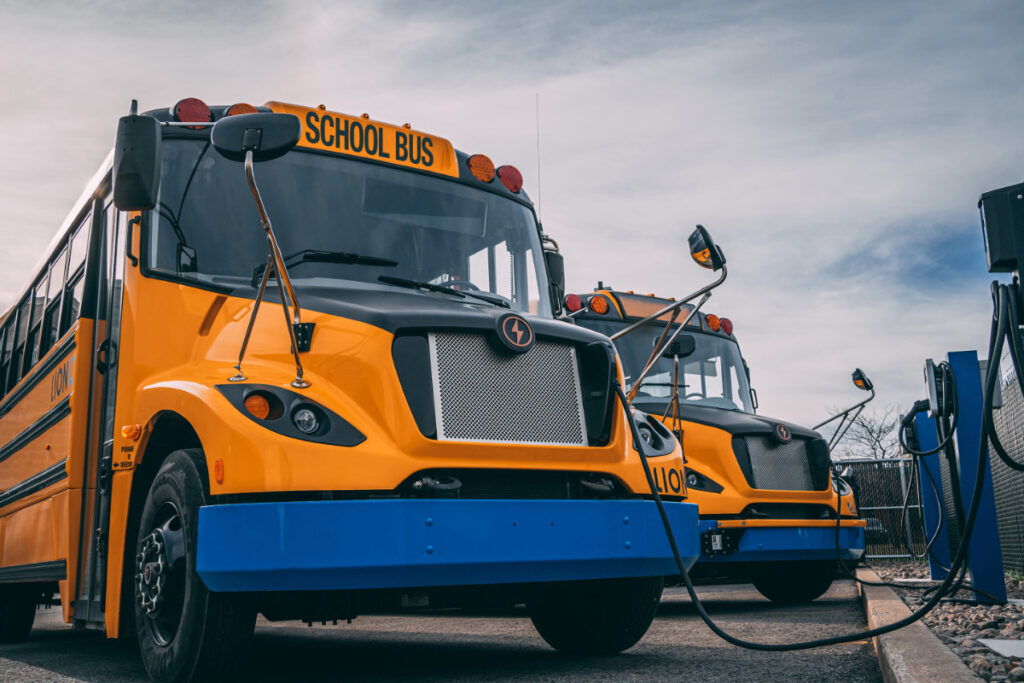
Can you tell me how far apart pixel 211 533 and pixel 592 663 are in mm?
2176

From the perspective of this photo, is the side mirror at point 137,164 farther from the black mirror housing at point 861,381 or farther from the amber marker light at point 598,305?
the black mirror housing at point 861,381

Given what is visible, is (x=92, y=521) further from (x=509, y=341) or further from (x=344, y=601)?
(x=509, y=341)

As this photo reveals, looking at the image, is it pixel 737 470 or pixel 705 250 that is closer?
pixel 705 250

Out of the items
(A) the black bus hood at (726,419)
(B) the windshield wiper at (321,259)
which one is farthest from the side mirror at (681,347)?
(B) the windshield wiper at (321,259)

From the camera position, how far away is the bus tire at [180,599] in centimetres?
426

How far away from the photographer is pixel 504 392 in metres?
4.66

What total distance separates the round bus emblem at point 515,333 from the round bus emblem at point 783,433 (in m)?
4.86

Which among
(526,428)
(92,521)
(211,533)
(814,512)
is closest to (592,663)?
(526,428)

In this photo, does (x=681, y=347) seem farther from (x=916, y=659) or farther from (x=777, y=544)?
(x=916, y=659)

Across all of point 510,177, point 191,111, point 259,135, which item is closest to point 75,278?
point 191,111

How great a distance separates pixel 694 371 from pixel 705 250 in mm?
4655

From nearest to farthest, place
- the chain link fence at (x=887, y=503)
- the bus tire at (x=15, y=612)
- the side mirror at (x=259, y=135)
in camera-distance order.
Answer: the side mirror at (x=259, y=135)
the bus tire at (x=15, y=612)
the chain link fence at (x=887, y=503)

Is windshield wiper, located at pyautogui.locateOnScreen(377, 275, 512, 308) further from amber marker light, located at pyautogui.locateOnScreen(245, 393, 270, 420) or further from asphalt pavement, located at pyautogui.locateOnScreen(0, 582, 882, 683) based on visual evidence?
asphalt pavement, located at pyautogui.locateOnScreen(0, 582, 882, 683)

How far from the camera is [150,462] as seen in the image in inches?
200
